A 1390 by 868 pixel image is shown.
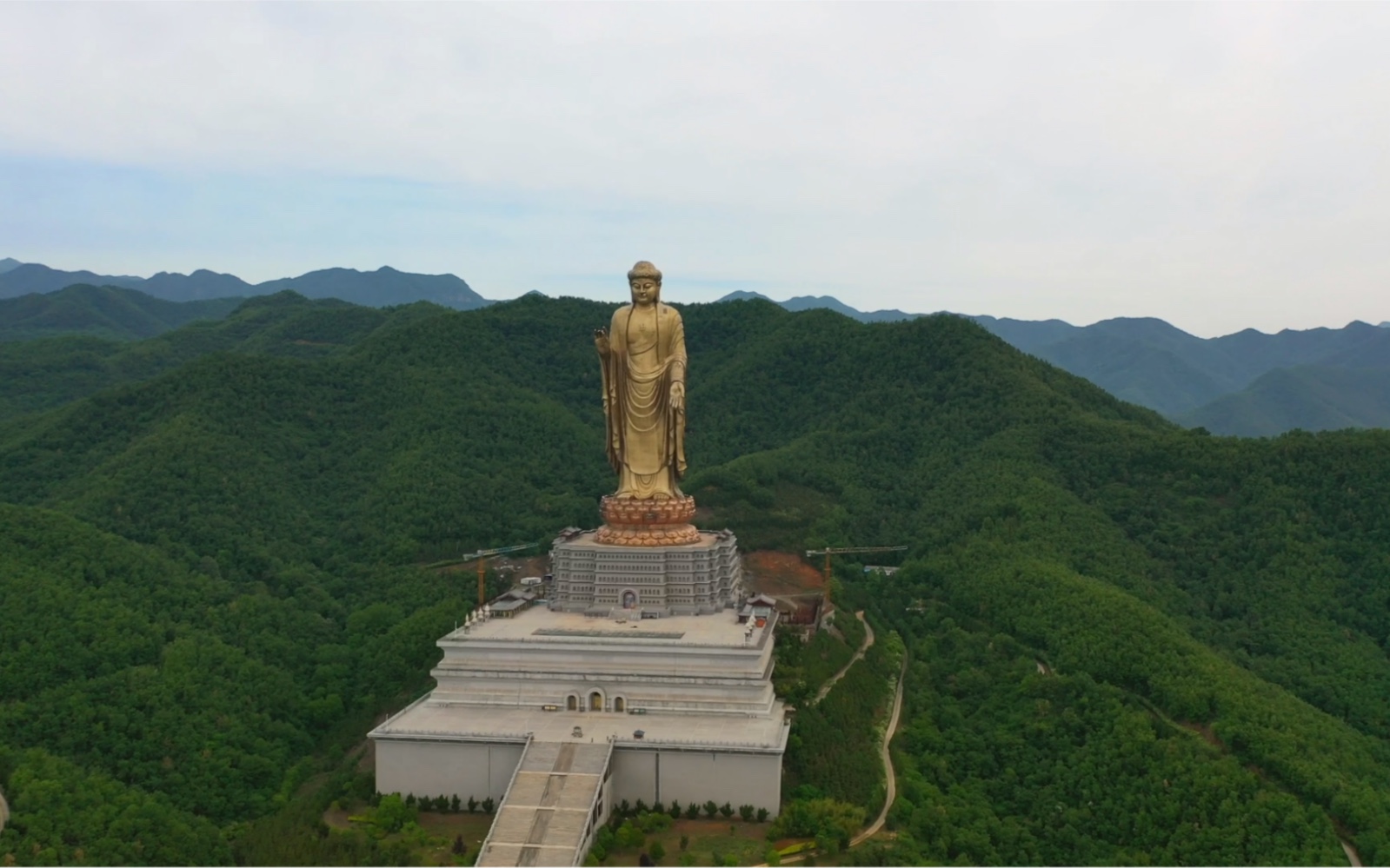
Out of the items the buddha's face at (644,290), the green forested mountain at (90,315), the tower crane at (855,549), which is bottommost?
the tower crane at (855,549)

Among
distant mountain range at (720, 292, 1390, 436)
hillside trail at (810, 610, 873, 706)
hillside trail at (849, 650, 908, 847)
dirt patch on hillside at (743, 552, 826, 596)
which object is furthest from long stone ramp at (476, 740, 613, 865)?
distant mountain range at (720, 292, 1390, 436)

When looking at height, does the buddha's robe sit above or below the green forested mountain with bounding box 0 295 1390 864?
above

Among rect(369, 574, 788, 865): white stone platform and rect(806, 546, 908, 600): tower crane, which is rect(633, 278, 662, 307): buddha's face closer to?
rect(369, 574, 788, 865): white stone platform

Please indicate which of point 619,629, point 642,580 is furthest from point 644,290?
point 619,629

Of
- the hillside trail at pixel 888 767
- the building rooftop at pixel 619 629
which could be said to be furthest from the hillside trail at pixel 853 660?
the building rooftop at pixel 619 629

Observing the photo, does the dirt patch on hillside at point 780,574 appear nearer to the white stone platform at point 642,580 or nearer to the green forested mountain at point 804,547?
the green forested mountain at point 804,547

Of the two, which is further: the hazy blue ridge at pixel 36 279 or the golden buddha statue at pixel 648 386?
the hazy blue ridge at pixel 36 279

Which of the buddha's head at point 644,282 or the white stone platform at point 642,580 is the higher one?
the buddha's head at point 644,282
